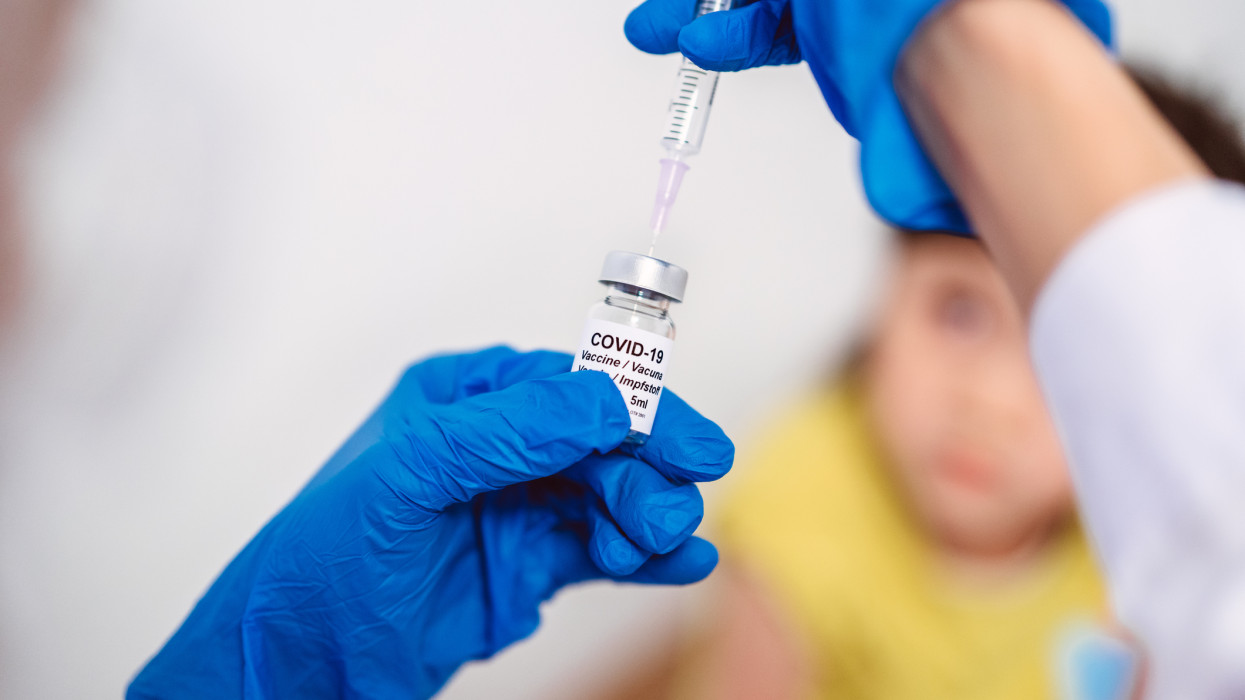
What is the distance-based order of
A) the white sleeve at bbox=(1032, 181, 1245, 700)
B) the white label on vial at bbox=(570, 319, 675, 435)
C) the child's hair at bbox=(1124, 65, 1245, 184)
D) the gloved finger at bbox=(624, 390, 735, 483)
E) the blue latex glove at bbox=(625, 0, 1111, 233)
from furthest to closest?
the child's hair at bbox=(1124, 65, 1245, 184) < the gloved finger at bbox=(624, 390, 735, 483) < the white label on vial at bbox=(570, 319, 675, 435) < the blue latex glove at bbox=(625, 0, 1111, 233) < the white sleeve at bbox=(1032, 181, 1245, 700)

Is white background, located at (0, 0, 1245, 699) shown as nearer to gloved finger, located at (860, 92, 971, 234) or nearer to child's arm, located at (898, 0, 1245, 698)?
gloved finger, located at (860, 92, 971, 234)

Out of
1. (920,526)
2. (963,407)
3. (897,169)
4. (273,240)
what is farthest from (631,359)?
(920,526)

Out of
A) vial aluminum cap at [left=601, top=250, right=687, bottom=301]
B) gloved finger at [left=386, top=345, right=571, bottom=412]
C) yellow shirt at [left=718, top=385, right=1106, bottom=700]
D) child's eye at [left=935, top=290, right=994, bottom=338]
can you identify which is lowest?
yellow shirt at [left=718, top=385, right=1106, bottom=700]

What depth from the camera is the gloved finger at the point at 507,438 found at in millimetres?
730

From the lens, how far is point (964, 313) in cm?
145

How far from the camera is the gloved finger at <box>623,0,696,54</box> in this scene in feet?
2.82

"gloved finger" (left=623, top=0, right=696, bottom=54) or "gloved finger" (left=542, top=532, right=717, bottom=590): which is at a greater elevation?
"gloved finger" (left=623, top=0, right=696, bottom=54)

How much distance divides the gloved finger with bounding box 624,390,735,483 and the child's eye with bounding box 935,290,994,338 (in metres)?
0.82

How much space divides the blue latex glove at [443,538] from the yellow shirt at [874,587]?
610mm

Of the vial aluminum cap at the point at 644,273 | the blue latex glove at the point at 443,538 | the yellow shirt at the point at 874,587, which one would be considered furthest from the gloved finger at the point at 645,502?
the yellow shirt at the point at 874,587

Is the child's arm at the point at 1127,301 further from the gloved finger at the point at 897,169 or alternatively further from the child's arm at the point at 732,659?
the child's arm at the point at 732,659

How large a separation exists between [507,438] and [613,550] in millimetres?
191

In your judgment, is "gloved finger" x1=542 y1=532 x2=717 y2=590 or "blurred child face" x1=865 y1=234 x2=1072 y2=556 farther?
"blurred child face" x1=865 y1=234 x2=1072 y2=556

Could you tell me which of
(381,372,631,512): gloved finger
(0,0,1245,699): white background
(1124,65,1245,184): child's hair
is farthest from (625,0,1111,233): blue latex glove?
(1124,65,1245,184): child's hair
